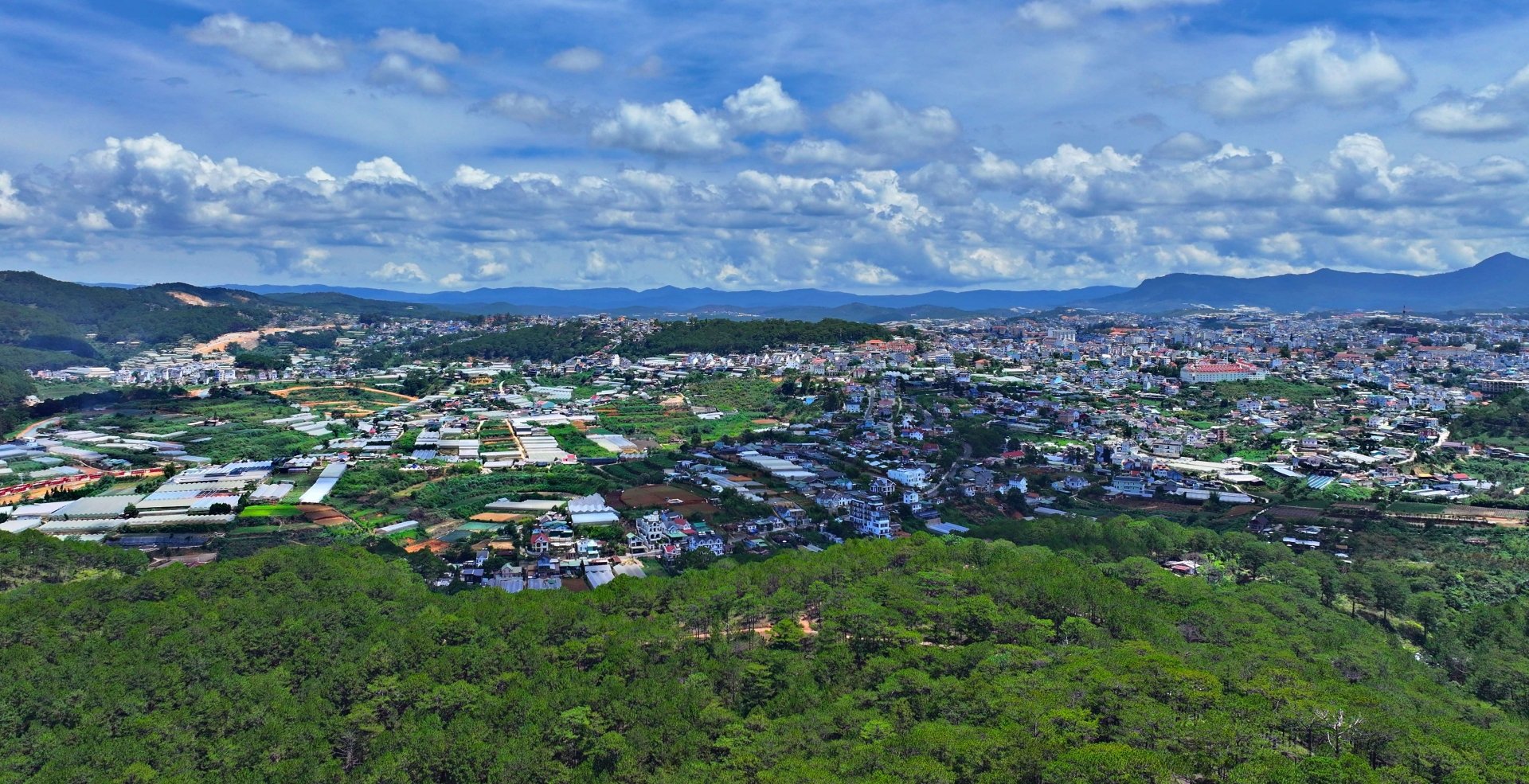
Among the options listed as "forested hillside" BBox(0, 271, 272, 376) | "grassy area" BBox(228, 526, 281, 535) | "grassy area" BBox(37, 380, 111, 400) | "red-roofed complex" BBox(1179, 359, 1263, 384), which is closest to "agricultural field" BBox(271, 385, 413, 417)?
"grassy area" BBox(37, 380, 111, 400)

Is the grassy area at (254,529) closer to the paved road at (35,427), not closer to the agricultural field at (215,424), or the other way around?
the agricultural field at (215,424)

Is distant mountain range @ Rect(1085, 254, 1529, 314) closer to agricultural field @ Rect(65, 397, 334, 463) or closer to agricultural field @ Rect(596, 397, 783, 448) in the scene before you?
agricultural field @ Rect(596, 397, 783, 448)

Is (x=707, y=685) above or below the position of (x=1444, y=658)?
above

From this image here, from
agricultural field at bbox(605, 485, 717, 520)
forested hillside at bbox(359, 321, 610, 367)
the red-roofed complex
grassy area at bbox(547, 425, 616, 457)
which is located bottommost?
agricultural field at bbox(605, 485, 717, 520)

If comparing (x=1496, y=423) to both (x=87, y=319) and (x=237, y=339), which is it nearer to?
(x=237, y=339)

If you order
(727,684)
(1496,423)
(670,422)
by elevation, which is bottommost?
(670,422)

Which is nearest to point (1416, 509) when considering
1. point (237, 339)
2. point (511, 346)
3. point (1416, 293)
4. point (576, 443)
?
point (576, 443)

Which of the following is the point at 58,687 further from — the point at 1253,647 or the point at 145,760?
the point at 1253,647

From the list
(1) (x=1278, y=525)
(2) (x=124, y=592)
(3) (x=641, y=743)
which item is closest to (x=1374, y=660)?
(3) (x=641, y=743)
